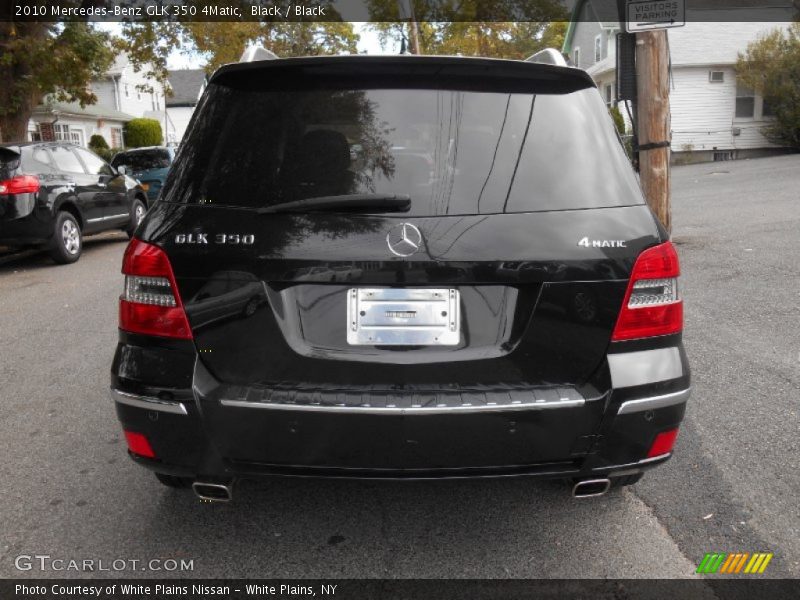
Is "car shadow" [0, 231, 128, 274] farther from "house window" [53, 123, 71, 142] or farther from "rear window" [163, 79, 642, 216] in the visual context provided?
"house window" [53, 123, 71, 142]

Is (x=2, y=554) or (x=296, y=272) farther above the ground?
(x=296, y=272)

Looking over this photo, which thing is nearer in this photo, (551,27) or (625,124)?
(625,124)

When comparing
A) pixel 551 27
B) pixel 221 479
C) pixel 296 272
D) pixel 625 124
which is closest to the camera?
pixel 296 272

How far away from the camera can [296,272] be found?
2414 mm

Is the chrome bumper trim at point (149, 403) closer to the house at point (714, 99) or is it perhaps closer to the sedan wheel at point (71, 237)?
the sedan wheel at point (71, 237)

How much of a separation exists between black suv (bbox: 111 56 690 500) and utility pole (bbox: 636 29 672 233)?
18.5 feet

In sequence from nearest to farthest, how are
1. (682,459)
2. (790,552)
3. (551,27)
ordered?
1. (790,552)
2. (682,459)
3. (551,27)

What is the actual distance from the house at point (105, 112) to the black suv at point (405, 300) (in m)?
27.8

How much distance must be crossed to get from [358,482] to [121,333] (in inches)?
40.9

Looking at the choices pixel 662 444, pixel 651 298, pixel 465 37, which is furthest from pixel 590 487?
pixel 465 37

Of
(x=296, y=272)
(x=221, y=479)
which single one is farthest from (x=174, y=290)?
(x=221, y=479)

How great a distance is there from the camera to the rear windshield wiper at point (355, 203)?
2.44 metres

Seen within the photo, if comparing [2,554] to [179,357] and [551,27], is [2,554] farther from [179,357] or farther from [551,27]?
[551,27]

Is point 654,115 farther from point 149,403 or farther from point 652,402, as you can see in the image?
point 149,403
